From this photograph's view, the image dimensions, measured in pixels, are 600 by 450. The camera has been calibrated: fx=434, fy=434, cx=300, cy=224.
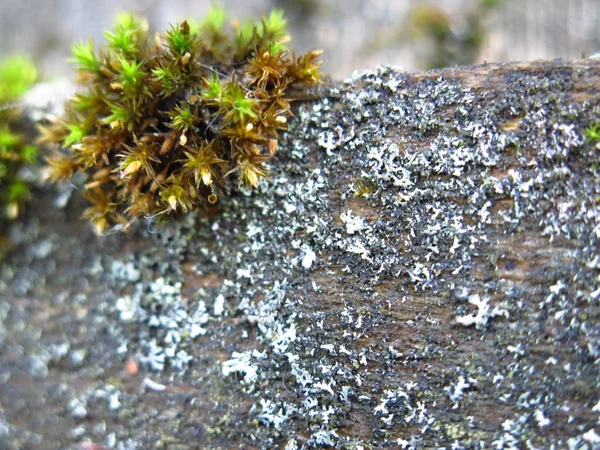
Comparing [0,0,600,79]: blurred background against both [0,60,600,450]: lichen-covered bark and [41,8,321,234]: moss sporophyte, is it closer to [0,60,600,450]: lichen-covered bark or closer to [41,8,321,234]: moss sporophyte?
[41,8,321,234]: moss sporophyte

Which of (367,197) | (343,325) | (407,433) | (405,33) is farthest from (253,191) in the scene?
(405,33)

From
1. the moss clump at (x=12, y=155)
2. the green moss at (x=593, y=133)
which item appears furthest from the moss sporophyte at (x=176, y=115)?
the green moss at (x=593, y=133)

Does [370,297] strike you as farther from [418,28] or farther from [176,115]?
[418,28]

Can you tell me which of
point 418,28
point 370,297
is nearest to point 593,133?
point 370,297

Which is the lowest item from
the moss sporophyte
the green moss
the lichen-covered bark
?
the lichen-covered bark

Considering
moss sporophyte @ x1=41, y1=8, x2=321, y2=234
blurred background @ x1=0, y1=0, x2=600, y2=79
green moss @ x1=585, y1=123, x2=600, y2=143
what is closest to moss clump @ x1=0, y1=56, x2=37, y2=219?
moss sporophyte @ x1=41, y1=8, x2=321, y2=234

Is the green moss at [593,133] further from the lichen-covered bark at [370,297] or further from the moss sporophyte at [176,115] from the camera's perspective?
the moss sporophyte at [176,115]
